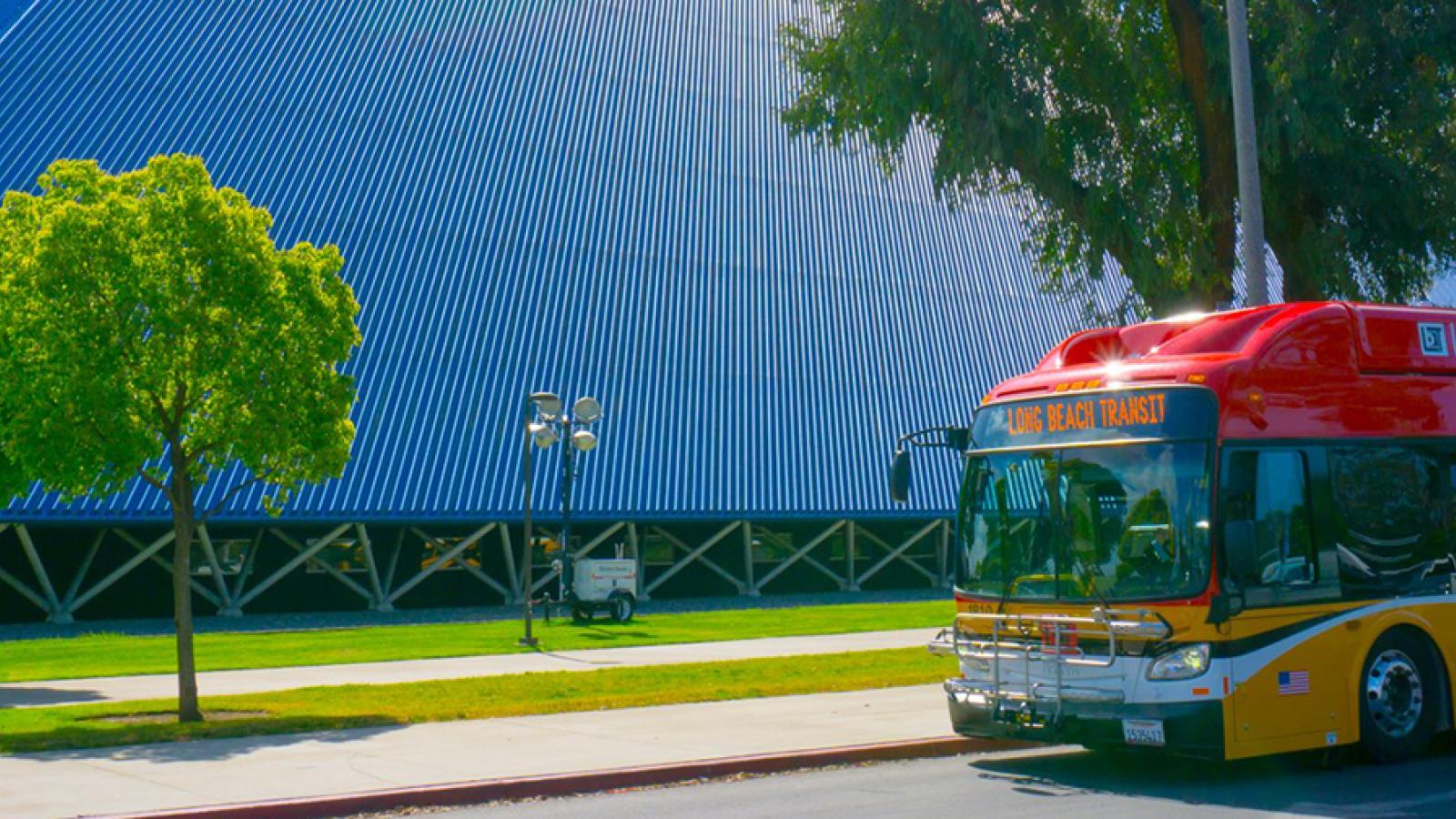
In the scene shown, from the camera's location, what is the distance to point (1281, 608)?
1084 cm

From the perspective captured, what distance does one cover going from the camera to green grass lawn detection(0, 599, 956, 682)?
22.6m

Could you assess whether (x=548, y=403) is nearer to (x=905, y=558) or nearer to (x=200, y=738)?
(x=200, y=738)

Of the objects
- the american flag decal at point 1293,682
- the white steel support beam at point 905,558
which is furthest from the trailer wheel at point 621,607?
the american flag decal at point 1293,682

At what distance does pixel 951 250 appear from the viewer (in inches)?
1948

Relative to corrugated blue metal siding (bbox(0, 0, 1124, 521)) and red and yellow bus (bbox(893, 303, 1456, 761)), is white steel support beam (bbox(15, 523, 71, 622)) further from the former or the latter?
red and yellow bus (bbox(893, 303, 1456, 761))

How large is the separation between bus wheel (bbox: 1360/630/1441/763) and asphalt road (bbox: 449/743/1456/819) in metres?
0.18

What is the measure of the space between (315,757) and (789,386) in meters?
29.4

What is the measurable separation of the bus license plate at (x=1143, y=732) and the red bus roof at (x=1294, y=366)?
6.83 feet

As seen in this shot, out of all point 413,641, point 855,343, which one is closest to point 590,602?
point 413,641

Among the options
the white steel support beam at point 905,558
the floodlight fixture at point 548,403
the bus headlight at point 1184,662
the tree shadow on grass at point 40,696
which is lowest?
the tree shadow on grass at point 40,696

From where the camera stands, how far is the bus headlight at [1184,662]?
1042cm

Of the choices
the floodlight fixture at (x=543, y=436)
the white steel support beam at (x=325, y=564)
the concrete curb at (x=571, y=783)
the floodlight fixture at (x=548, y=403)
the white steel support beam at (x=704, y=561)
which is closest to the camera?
the concrete curb at (x=571, y=783)

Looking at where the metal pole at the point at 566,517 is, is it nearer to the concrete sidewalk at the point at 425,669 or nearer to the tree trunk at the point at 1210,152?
the concrete sidewalk at the point at 425,669

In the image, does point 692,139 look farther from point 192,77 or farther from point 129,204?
point 129,204
